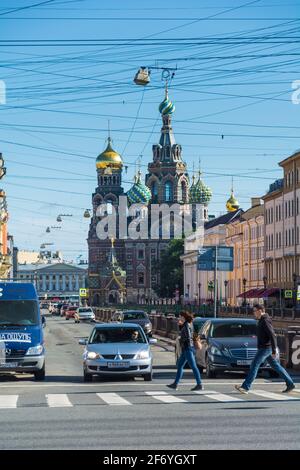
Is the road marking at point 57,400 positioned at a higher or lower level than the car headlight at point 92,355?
lower

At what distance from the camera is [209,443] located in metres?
12.9

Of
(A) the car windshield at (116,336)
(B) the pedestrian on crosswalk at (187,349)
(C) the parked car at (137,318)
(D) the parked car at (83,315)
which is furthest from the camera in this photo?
(D) the parked car at (83,315)

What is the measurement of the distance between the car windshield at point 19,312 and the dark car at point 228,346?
4197mm

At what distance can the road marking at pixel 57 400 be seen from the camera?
19048 mm

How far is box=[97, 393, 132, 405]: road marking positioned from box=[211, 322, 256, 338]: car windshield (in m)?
5.91

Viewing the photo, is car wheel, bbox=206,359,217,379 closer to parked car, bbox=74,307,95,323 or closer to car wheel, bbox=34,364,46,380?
car wheel, bbox=34,364,46,380

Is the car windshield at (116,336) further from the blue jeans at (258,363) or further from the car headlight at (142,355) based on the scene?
the blue jeans at (258,363)

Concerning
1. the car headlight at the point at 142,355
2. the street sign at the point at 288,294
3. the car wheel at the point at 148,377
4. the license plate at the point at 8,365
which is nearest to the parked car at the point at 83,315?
the street sign at the point at 288,294

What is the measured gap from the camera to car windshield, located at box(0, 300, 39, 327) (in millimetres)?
27562

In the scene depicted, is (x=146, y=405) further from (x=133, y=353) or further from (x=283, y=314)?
(x=283, y=314)

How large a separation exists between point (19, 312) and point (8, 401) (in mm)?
7547

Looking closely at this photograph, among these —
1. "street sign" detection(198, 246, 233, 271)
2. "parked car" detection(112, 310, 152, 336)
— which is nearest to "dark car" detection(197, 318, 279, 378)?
"street sign" detection(198, 246, 233, 271)

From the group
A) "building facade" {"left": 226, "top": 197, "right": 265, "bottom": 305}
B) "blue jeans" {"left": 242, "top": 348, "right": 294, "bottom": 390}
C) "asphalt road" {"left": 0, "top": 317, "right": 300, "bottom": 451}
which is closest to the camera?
"asphalt road" {"left": 0, "top": 317, "right": 300, "bottom": 451}

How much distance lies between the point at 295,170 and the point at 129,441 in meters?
87.9
